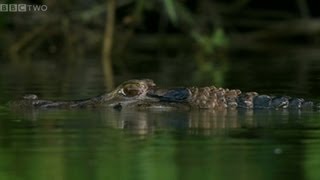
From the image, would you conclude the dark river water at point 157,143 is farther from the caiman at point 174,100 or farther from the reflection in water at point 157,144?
the caiman at point 174,100

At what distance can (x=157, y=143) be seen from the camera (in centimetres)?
698

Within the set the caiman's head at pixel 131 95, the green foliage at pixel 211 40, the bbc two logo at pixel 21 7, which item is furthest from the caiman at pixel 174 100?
the green foliage at pixel 211 40

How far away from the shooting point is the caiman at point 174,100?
29.7ft

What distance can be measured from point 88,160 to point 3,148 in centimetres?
84

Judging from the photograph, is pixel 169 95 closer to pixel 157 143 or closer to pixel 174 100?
pixel 174 100

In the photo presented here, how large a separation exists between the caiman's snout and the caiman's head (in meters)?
0.03

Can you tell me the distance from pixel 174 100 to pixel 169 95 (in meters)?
0.05

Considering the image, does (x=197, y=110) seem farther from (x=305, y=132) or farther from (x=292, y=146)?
(x=292, y=146)

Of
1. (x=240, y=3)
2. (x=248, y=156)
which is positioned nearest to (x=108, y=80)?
(x=248, y=156)

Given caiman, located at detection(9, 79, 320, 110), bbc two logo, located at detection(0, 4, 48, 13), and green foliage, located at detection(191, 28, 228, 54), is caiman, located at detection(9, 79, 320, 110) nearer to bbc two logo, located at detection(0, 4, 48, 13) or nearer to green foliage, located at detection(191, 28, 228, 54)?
bbc two logo, located at detection(0, 4, 48, 13)

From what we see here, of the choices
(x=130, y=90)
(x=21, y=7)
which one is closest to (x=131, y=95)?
(x=130, y=90)

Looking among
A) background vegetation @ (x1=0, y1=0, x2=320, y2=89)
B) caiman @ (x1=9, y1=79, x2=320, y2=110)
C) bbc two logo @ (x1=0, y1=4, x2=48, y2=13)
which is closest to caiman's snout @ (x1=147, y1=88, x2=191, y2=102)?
caiman @ (x1=9, y1=79, x2=320, y2=110)

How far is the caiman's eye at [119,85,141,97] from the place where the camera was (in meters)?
9.06

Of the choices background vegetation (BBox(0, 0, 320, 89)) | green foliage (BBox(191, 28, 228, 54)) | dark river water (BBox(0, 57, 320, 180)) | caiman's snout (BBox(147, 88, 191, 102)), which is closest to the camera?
dark river water (BBox(0, 57, 320, 180))
